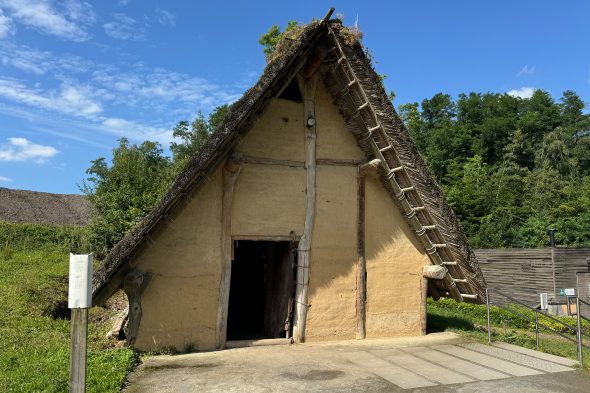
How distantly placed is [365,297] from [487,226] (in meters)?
23.3

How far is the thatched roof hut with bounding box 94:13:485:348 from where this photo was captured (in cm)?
757

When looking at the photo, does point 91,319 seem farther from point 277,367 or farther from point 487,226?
point 487,226

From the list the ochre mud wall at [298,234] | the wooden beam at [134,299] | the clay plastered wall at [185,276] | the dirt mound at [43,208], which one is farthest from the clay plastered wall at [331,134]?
the dirt mound at [43,208]

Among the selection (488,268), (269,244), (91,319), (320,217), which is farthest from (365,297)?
(488,268)

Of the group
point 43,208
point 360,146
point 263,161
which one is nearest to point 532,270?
point 360,146

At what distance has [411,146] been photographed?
8.56 m

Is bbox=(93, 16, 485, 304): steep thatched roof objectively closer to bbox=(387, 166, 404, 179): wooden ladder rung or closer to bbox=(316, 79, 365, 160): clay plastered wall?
bbox=(387, 166, 404, 179): wooden ladder rung

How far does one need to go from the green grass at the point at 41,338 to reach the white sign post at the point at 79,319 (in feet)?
3.84

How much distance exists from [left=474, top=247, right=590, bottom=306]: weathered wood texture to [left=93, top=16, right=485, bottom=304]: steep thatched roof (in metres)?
10.8

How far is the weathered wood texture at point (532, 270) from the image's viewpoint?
18094 millimetres

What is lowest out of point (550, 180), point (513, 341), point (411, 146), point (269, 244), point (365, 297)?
point (513, 341)

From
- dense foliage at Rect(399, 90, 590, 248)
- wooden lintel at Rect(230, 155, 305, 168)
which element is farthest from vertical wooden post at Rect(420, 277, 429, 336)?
dense foliage at Rect(399, 90, 590, 248)

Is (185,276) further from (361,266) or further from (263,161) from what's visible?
(361,266)

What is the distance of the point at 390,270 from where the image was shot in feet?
30.2
